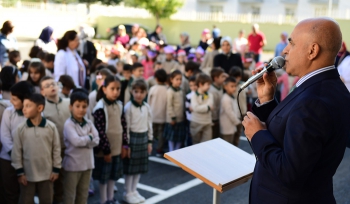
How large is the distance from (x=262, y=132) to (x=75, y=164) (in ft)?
8.77

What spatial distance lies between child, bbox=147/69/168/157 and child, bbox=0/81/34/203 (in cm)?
284

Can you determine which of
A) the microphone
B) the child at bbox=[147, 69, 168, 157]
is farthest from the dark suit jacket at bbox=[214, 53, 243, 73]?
the microphone

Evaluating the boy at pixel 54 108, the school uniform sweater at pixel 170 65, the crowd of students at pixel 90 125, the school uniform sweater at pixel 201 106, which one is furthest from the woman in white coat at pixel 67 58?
the school uniform sweater at pixel 170 65

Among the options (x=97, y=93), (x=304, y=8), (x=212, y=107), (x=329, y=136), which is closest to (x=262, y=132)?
(x=329, y=136)

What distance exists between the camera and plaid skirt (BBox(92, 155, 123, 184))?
488 centimetres

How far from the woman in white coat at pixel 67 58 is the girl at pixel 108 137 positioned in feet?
5.03

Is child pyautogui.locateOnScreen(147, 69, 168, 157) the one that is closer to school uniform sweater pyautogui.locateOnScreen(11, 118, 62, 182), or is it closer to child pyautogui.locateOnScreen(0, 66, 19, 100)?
child pyautogui.locateOnScreen(0, 66, 19, 100)

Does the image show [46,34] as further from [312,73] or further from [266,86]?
[312,73]

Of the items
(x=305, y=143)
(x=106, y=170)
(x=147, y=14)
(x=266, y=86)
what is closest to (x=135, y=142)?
(x=106, y=170)

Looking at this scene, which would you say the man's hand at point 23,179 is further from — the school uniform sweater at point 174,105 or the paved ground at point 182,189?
the school uniform sweater at point 174,105

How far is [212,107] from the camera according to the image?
6688 millimetres

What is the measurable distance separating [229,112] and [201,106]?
1.50ft

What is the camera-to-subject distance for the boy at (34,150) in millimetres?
4219

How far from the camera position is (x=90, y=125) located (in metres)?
4.59
